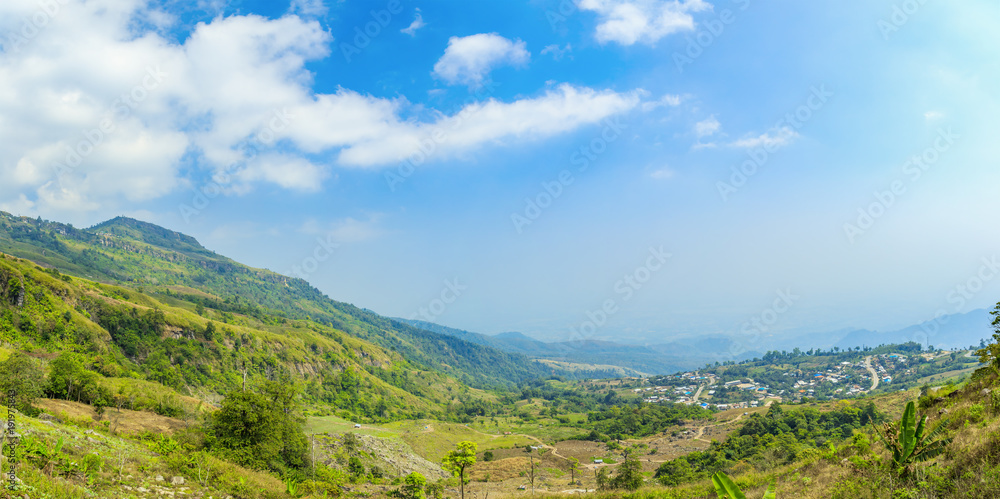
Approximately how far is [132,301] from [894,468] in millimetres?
157957

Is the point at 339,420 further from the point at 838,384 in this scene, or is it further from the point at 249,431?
the point at 838,384

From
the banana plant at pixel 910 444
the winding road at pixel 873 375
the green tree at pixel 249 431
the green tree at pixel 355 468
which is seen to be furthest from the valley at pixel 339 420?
the winding road at pixel 873 375

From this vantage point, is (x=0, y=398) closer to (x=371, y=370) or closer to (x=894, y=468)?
(x=894, y=468)

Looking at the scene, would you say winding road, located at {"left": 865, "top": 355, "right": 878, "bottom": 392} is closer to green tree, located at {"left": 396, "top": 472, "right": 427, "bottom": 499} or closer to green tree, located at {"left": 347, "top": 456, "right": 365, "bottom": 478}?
green tree, located at {"left": 347, "top": 456, "right": 365, "bottom": 478}

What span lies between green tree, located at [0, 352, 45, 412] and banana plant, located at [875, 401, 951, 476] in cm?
3931

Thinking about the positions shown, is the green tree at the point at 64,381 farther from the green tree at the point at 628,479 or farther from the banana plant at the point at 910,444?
the banana plant at the point at 910,444

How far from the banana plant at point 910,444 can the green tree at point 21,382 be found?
39308 mm

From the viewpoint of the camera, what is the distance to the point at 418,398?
166 meters

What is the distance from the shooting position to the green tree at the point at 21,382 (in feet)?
82.0

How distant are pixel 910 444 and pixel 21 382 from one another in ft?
142

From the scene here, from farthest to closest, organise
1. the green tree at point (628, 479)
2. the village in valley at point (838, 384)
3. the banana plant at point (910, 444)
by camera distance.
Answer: the village in valley at point (838, 384), the green tree at point (628, 479), the banana plant at point (910, 444)

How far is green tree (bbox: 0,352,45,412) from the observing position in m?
25.0

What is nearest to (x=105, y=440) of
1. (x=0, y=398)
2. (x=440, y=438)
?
(x=0, y=398)

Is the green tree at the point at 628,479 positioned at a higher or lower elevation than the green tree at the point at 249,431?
→ lower
